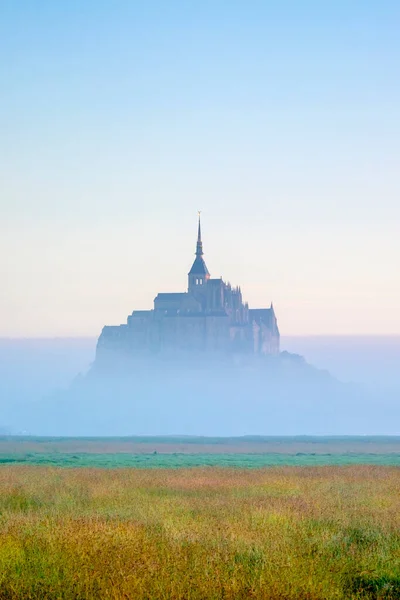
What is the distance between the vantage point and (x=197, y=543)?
1208cm

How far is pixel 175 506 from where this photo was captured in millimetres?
17172

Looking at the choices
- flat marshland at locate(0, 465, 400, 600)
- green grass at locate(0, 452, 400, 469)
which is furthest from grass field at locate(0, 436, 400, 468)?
flat marshland at locate(0, 465, 400, 600)

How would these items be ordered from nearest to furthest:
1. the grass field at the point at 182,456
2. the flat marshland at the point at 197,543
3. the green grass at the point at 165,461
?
the flat marshland at the point at 197,543 < the green grass at the point at 165,461 < the grass field at the point at 182,456

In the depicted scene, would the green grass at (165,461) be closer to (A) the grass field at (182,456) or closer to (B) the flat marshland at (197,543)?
(A) the grass field at (182,456)

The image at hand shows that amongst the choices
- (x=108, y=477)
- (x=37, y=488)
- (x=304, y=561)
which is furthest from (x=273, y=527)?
(x=108, y=477)

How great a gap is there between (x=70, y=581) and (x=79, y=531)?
94.0 inches

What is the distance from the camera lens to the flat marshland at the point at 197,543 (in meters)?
9.77

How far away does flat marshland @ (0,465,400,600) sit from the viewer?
32.1ft

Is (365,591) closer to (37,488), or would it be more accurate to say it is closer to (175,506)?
(175,506)

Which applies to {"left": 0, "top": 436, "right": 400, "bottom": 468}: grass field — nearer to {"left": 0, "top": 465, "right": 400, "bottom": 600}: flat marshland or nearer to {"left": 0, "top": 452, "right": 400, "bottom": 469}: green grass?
{"left": 0, "top": 452, "right": 400, "bottom": 469}: green grass

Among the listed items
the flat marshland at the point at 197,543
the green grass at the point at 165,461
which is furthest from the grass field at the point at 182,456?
the flat marshland at the point at 197,543

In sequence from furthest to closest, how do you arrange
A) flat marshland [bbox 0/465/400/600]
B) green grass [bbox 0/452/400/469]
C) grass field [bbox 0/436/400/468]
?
grass field [bbox 0/436/400/468] → green grass [bbox 0/452/400/469] → flat marshland [bbox 0/465/400/600]

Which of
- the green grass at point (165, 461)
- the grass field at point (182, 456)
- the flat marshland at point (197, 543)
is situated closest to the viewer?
the flat marshland at point (197, 543)

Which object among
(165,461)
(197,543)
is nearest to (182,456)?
(165,461)
